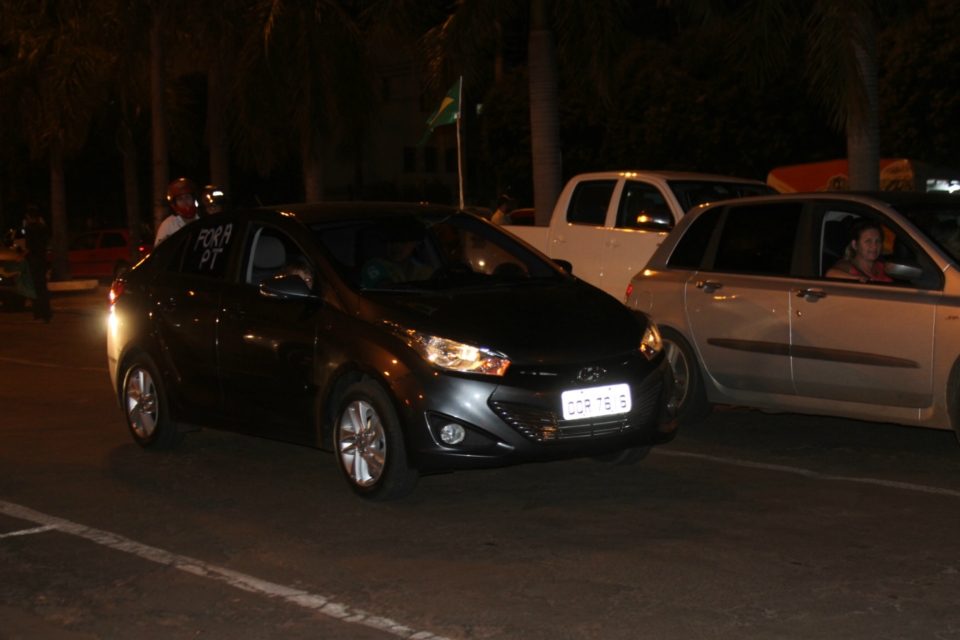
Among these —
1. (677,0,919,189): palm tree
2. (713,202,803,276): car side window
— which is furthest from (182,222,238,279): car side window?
(677,0,919,189): palm tree

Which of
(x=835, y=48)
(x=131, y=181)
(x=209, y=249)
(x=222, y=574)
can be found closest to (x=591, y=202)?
(x=835, y=48)

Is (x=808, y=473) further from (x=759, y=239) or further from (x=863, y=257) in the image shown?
(x=759, y=239)

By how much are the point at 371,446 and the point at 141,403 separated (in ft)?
8.19

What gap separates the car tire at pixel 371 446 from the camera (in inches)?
268

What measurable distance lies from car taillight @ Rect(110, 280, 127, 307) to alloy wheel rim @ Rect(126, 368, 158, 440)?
63 cm

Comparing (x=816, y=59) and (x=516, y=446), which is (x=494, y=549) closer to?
(x=516, y=446)

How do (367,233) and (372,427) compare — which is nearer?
(372,427)

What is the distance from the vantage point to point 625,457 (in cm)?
780

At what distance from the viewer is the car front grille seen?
21.7 feet

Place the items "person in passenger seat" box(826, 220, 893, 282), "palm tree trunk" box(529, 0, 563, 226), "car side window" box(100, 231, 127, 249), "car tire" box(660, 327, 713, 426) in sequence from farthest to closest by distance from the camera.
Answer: "car side window" box(100, 231, 127, 249), "palm tree trunk" box(529, 0, 563, 226), "car tire" box(660, 327, 713, 426), "person in passenger seat" box(826, 220, 893, 282)

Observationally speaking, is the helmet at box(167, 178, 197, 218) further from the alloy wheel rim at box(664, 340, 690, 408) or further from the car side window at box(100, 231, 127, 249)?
the car side window at box(100, 231, 127, 249)

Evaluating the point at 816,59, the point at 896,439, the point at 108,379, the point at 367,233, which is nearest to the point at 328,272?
the point at 367,233

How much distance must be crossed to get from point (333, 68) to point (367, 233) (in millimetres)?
13663

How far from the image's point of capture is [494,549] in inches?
236
